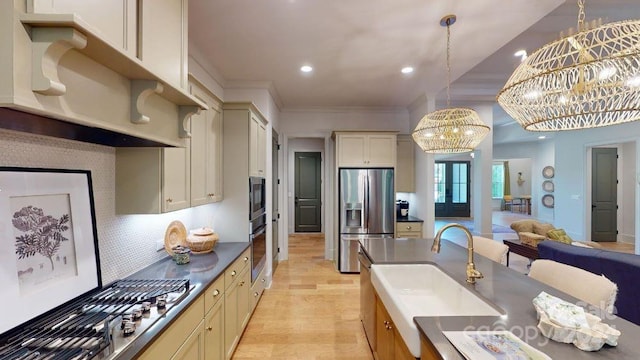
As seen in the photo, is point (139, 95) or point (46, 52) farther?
point (139, 95)

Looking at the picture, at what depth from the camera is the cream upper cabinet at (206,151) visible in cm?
212

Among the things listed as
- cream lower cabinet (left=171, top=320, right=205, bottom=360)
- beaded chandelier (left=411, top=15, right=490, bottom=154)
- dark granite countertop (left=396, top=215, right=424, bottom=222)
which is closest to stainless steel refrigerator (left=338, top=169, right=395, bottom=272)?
dark granite countertop (left=396, top=215, right=424, bottom=222)

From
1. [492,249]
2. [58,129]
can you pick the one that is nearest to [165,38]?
[58,129]

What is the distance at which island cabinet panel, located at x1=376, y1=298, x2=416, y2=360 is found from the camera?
136 centimetres

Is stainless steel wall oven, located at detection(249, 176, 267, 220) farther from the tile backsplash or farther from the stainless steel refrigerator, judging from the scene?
the stainless steel refrigerator

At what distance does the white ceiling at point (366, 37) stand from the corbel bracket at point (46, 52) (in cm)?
164

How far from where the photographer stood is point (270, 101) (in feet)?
13.5

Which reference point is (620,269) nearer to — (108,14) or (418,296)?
(418,296)

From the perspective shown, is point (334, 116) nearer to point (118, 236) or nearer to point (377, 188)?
point (377, 188)

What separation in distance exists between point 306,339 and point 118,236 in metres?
1.87

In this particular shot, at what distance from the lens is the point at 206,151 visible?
237 cm

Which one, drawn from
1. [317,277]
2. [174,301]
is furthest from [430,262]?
[317,277]

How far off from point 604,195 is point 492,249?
23.0 feet

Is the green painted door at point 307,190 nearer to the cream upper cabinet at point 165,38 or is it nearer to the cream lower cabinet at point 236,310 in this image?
the cream lower cabinet at point 236,310
